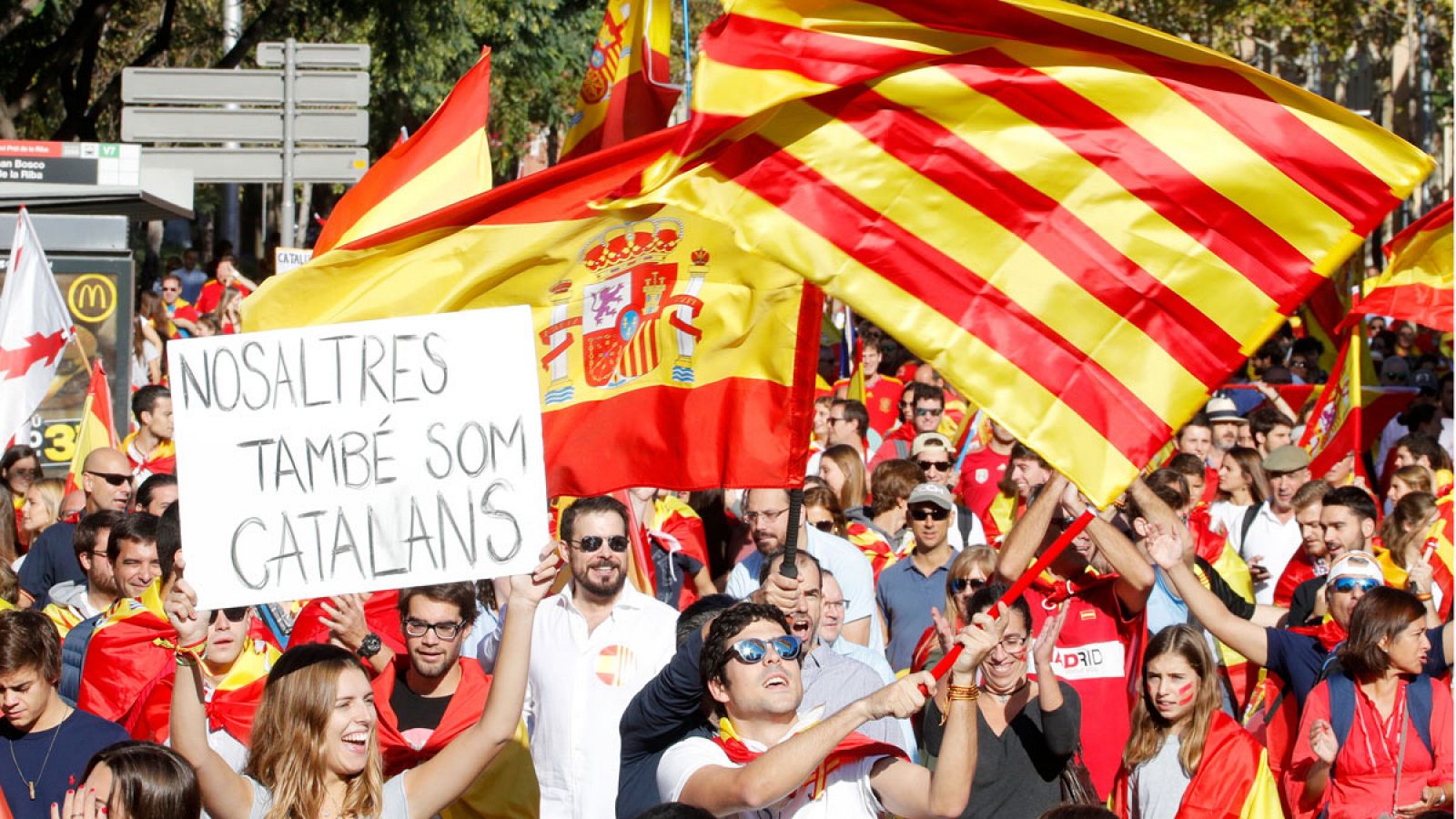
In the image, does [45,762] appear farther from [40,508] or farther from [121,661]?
[40,508]

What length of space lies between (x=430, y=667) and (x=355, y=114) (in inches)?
355

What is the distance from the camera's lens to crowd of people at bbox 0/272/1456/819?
15.2 feet

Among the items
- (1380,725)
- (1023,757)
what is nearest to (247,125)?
(1023,757)

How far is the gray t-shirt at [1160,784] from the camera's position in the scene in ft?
18.7

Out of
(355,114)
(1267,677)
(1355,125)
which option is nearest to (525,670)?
(1355,125)

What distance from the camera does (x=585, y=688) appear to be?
19.9ft

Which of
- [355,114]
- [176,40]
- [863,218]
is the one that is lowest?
[863,218]

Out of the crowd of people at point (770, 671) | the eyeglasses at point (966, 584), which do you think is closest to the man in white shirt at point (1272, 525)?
the crowd of people at point (770, 671)

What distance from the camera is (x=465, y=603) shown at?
5.91 m

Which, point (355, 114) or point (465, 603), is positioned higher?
point (355, 114)

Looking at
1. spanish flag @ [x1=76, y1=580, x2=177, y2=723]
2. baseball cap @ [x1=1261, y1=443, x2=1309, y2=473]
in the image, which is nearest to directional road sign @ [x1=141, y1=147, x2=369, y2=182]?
baseball cap @ [x1=1261, y1=443, x2=1309, y2=473]

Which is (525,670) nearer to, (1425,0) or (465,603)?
(465,603)

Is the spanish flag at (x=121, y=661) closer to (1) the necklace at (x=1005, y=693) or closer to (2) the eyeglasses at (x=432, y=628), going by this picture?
(2) the eyeglasses at (x=432, y=628)

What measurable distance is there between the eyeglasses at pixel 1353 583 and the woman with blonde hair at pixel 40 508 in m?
5.97
